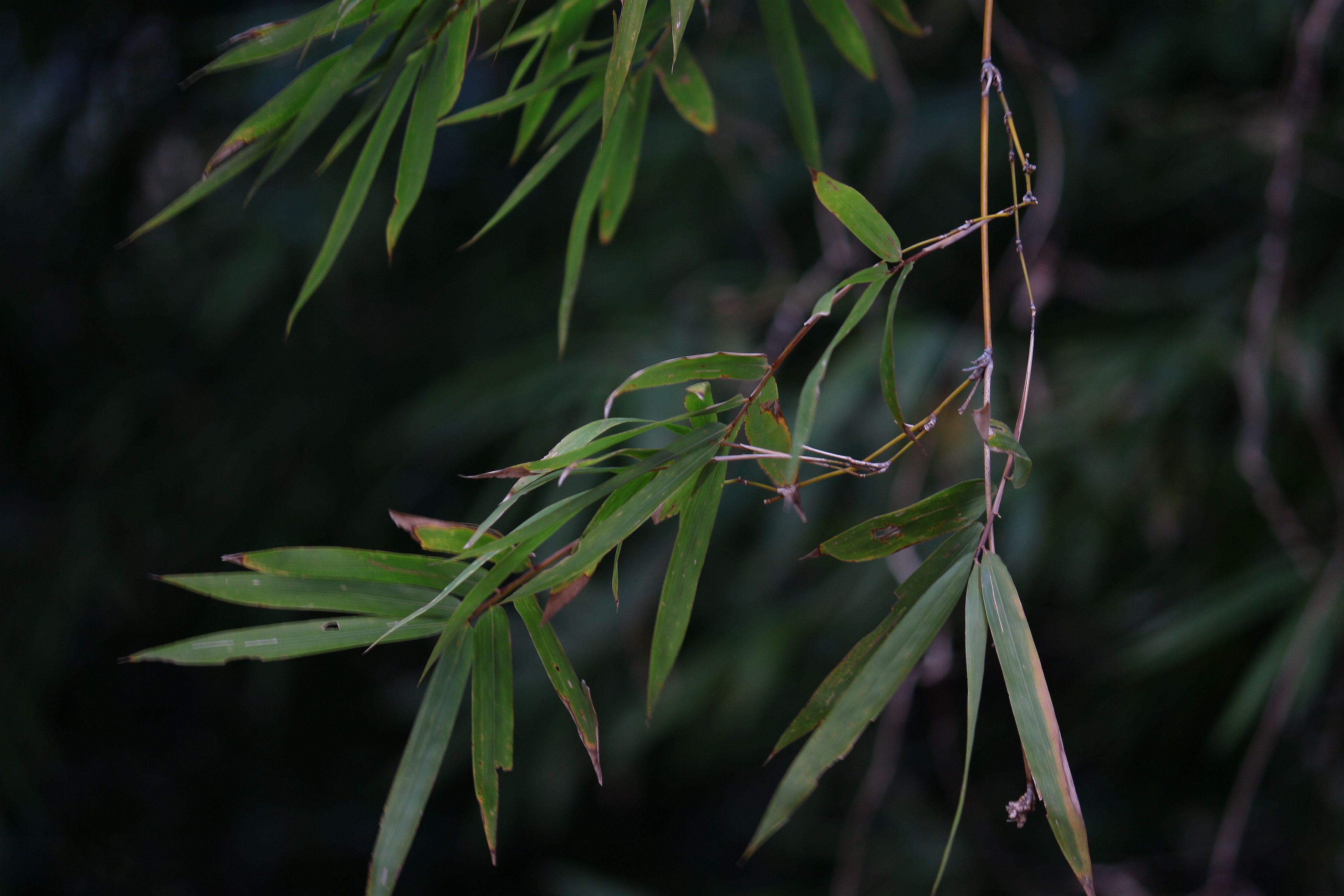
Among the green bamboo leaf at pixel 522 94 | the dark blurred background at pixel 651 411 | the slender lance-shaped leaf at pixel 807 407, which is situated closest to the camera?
the slender lance-shaped leaf at pixel 807 407

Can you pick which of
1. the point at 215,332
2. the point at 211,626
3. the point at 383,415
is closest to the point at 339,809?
the point at 211,626

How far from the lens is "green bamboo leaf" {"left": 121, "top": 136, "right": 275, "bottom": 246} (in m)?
0.22

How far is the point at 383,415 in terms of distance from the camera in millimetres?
1076

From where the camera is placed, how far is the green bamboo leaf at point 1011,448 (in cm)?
17

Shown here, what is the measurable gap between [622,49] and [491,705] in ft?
0.52

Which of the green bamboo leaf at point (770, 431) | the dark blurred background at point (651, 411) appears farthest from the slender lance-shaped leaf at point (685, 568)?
the dark blurred background at point (651, 411)

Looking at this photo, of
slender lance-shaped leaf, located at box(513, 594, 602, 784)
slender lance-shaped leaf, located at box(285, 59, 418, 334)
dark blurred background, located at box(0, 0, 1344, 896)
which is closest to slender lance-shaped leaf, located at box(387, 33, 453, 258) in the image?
slender lance-shaped leaf, located at box(285, 59, 418, 334)

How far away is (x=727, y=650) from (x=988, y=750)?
0.42 m

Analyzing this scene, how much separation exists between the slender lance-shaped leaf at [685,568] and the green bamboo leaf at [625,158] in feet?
0.45

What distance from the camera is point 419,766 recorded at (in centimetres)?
20

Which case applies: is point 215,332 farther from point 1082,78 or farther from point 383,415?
point 1082,78

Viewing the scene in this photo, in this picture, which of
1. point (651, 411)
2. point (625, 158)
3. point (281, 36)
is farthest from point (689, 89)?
point (651, 411)

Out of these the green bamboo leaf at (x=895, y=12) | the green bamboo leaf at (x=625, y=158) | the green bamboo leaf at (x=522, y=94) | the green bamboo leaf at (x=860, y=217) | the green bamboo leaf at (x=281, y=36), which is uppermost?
the green bamboo leaf at (x=281, y=36)

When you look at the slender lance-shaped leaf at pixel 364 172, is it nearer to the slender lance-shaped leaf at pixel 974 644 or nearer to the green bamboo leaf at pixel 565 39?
the green bamboo leaf at pixel 565 39
